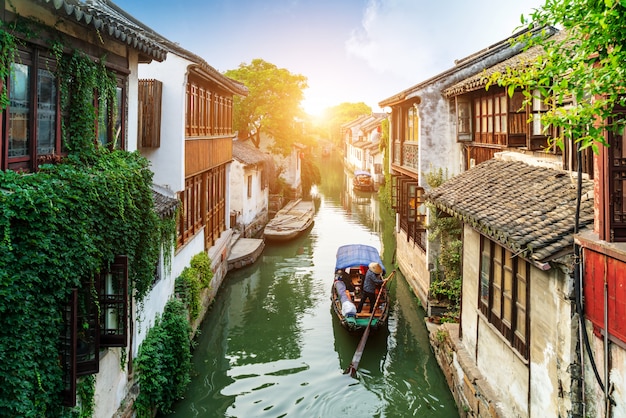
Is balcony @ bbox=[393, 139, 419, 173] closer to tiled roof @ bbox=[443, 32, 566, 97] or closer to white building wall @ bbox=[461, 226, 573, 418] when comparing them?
tiled roof @ bbox=[443, 32, 566, 97]

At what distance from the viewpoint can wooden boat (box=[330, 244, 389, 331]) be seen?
1416 cm

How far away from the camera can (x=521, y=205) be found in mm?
8070

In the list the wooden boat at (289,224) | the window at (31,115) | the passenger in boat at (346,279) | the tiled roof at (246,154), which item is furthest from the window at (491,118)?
the tiled roof at (246,154)

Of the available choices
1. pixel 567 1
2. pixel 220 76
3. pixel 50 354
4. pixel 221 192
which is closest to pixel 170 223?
pixel 50 354

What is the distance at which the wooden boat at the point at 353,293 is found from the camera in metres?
14.2

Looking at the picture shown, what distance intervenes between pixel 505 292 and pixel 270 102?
29.7 metres

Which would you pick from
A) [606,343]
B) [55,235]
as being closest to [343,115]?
[55,235]

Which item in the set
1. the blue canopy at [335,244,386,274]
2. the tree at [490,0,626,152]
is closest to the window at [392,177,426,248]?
the blue canopy at [335,244,386,274]

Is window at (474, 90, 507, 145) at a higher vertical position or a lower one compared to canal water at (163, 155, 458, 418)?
higher

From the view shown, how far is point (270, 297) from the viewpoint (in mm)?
19125

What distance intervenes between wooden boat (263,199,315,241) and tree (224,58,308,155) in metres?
5.51

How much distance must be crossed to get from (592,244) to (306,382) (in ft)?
27.1

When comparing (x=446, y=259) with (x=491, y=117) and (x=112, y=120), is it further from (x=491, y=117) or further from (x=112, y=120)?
(x=112, y=120)

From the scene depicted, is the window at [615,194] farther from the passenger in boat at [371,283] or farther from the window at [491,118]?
the passenger in boat at [371,283]
